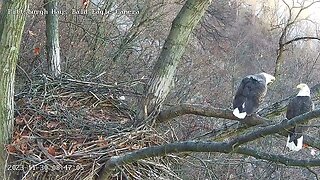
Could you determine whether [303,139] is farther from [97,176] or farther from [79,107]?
[79,107]

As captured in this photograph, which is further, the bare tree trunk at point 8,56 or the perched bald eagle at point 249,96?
the perched bald eagle at point 249,96

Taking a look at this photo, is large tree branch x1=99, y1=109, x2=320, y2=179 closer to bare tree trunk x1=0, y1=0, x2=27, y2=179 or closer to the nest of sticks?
the nest of sticks

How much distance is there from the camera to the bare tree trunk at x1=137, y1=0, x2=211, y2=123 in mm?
3676

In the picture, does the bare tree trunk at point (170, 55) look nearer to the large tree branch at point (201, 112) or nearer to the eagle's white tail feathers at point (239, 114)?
the large tree branch at point (201, 112)

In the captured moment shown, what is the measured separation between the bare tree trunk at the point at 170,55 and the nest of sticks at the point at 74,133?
19 cm

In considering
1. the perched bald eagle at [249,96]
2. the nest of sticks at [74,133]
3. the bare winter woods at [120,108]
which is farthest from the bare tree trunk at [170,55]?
the perched bald eagle at [249,96]

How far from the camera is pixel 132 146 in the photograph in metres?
3.44

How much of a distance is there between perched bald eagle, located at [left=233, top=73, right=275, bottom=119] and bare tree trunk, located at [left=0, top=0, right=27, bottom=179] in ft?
4.79

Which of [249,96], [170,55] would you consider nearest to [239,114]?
[249,96]

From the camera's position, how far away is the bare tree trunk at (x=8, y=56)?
3059 millimetres

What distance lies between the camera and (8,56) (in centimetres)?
313

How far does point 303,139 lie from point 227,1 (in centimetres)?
742

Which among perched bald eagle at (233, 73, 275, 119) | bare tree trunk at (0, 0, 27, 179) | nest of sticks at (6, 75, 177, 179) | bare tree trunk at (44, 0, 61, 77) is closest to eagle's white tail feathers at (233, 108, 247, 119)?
perched bald eagle at (233, 73, 275, 119)

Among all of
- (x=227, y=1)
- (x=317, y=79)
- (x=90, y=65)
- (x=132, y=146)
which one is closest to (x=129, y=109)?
(x=132, y=146)
